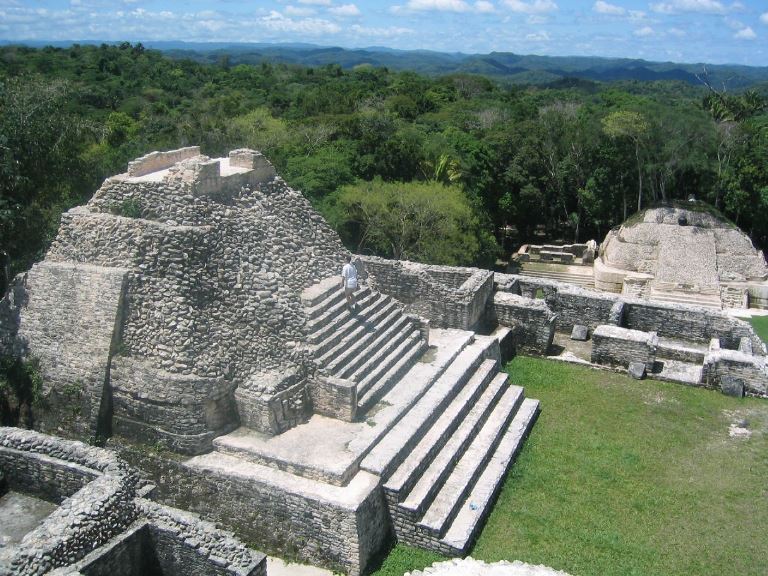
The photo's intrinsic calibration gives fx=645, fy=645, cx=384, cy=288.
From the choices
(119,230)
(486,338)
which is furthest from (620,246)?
(119,230)

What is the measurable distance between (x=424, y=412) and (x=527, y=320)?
19.9 feet

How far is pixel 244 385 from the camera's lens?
10781 millimetres

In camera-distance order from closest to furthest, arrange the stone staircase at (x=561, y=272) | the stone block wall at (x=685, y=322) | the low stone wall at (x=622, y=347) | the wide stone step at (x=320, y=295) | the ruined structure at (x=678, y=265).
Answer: the wide stone step at (x=320, y=295)
the low stone wall at (x=622, y=347)
the stone block wall at (x=685, y=322)
the ruined structure at (x=678, y=265)
the stone staircase at (x=561, y=272)

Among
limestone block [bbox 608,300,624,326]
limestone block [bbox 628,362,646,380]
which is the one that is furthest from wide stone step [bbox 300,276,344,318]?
limestone block [bbox 608,300,624,326]

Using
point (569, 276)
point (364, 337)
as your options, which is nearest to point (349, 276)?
point (364, 337)

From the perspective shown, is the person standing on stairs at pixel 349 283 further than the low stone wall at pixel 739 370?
No

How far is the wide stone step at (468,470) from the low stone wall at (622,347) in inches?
130

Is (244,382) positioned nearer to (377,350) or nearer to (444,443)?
(377,350)

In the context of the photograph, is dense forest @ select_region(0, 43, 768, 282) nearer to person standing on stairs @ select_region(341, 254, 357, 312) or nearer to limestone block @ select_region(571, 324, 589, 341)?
limestone block @ select_region(571, 324, 589, 341)

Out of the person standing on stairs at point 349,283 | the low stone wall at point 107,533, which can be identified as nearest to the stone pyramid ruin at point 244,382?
the person standing on stairs at point 349,283

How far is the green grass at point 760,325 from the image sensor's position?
19375 mm

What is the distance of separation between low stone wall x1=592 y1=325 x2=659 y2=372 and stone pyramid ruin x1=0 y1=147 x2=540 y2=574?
405 cm

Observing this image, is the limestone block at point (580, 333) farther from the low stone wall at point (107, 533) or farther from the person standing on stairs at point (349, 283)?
the low stone wall at point (107, 533)

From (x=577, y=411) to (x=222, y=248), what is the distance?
8063 millimetres
